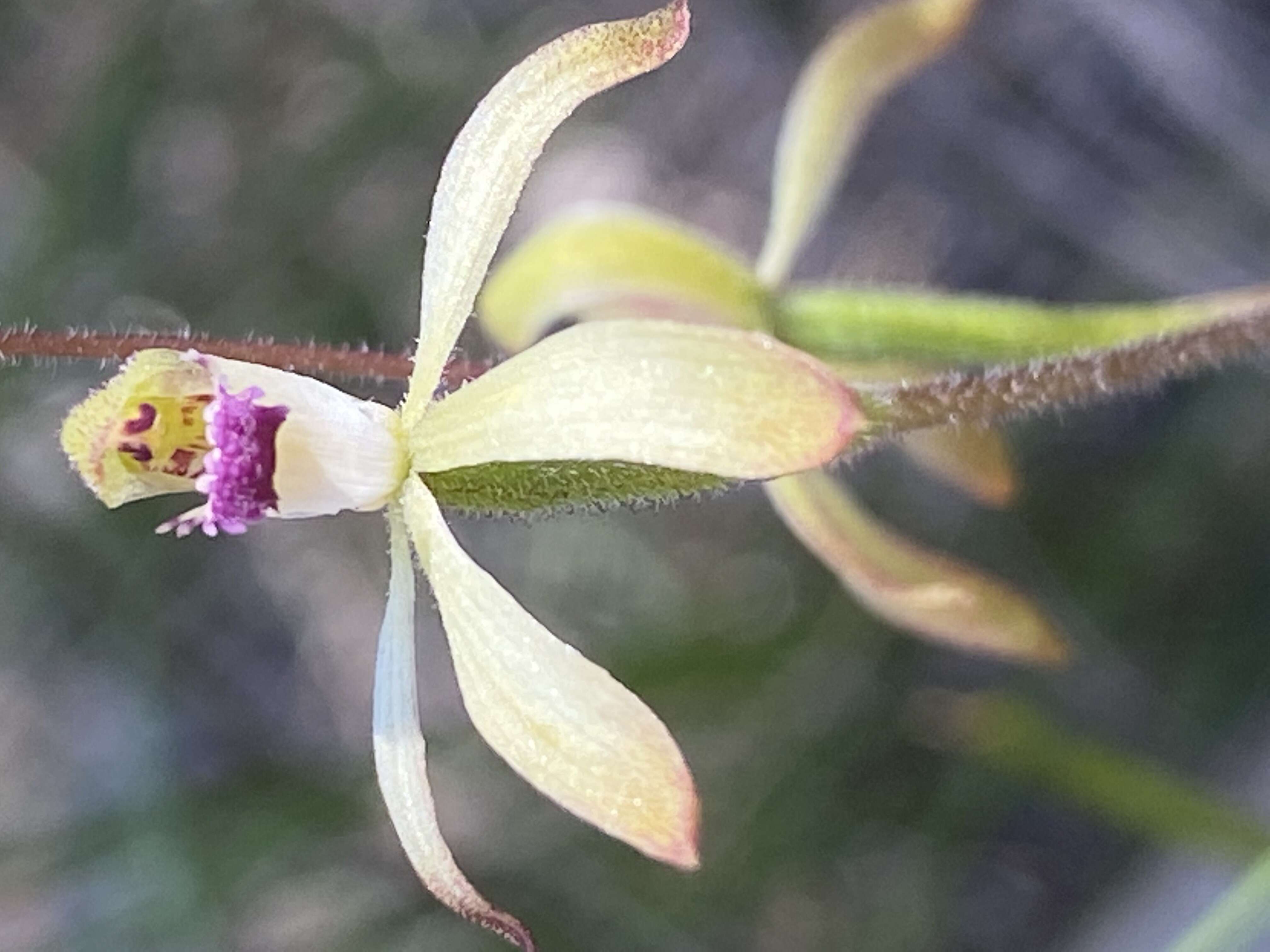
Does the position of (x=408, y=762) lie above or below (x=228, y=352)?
below

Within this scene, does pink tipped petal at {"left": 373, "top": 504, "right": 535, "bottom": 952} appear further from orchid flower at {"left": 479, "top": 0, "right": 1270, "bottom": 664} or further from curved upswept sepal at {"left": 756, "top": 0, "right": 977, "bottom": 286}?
curved upswept sepal at {"left": 756, "top": 0, "right": 977, "bottom": 286}

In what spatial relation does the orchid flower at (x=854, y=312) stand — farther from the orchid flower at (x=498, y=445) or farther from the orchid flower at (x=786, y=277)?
the orchid flower at (x=498, y=445)

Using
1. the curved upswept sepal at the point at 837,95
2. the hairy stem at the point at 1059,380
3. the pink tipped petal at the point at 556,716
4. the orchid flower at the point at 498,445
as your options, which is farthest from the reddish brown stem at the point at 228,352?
the curved upswept sepal at the point at 837,95

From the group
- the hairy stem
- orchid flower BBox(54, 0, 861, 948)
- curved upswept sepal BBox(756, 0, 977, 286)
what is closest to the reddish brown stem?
orchid flower BBox(54, 0, 861, 948)

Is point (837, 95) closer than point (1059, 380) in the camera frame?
No

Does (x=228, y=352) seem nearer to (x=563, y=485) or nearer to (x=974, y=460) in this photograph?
(x=563, y=485)

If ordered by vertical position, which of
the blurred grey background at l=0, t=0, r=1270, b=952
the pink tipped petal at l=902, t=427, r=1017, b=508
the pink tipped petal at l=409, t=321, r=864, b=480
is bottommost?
the blurred grey background at l=0, t=0, r=1270, b=952

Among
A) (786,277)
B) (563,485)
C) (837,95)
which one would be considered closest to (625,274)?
(786,277)

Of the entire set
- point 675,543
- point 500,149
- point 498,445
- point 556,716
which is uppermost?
point 500,149
